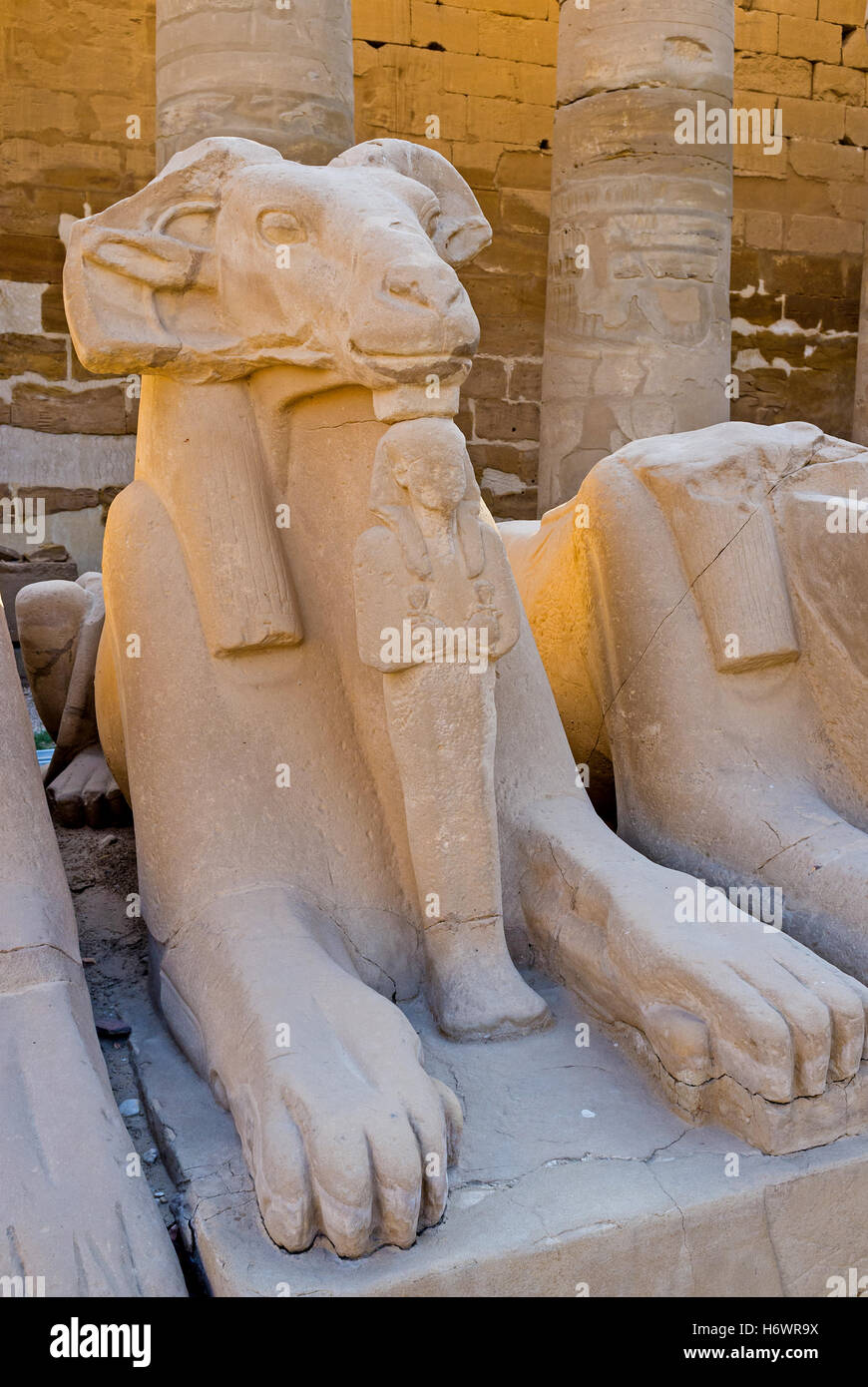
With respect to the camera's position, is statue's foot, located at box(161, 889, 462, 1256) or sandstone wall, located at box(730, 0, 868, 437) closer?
statue's foot, located at box(161, 889, 462, 1256)

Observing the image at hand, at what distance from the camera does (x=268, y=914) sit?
1.78 metres

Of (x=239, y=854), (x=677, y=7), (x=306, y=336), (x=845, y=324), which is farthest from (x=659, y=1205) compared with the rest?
(x=845, y=324)

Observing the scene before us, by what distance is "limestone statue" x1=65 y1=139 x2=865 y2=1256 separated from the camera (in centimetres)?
163

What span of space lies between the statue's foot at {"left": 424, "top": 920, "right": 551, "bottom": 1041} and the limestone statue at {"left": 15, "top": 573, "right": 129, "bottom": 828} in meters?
1.13

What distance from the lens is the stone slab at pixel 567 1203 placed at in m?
1.37

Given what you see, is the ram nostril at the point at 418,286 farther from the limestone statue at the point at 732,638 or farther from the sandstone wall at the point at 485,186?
the sandstone wall at the point at 485,186

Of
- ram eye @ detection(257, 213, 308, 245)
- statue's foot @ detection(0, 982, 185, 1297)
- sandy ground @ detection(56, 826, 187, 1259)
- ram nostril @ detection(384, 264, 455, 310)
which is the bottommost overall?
sandy ground @ detection(56, 826, 187, 1259)

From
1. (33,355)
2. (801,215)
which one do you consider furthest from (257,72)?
(801,215)

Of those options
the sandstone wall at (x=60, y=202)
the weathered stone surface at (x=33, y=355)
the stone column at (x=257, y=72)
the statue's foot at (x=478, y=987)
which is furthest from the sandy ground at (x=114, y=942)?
the weathered stone surface at (x=33, y=355)

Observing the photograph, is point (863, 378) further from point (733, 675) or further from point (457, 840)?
point (457, 840)

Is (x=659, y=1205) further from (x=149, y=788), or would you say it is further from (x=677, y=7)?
(x=677, y=7)

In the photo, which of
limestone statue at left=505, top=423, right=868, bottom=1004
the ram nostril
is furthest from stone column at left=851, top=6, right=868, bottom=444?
the ram nostril

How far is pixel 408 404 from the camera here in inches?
69.2

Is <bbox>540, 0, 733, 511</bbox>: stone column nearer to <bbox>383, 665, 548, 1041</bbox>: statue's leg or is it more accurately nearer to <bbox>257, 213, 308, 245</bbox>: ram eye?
<bbox>257, 213, 308, 245</bbox>: ram eye
